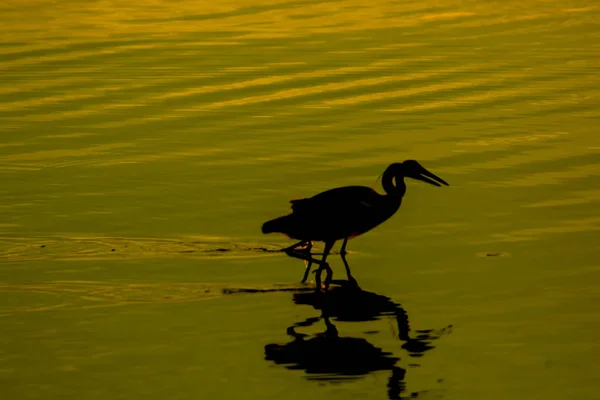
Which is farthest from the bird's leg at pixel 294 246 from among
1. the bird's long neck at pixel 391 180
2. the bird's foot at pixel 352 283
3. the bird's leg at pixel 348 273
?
the bird's long neck at pixel 391 180

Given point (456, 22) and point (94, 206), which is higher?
point (456, 22)

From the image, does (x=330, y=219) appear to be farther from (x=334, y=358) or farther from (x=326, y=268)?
(x=334, y=358)

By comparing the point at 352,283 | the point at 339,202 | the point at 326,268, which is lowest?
the point at 352,283

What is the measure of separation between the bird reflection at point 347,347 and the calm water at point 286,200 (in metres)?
0.03

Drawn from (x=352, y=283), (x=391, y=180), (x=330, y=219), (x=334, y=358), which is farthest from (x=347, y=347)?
(x=391, y=180)

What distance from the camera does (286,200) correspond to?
54.3 feet

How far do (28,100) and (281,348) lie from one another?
11.4m

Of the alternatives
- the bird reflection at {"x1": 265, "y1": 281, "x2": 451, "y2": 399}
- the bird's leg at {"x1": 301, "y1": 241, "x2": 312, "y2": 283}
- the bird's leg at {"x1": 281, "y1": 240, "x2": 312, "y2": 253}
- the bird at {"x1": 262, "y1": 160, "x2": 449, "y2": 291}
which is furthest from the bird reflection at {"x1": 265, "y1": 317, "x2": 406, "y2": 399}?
the bird's leg at {"x1": 281, "y1": 240, "x2": 312, "y2": 253}

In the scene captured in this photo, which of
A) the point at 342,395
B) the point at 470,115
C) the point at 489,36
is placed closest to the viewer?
the point at 342,395

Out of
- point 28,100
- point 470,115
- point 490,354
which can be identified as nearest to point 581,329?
point 490,354

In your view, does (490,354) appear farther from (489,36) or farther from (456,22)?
(456,22)

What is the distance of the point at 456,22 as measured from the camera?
28.7m

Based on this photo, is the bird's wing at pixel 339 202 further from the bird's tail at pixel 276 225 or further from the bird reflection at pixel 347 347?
the bird reflection at pixel 347 347

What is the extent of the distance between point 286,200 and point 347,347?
4913 mm
